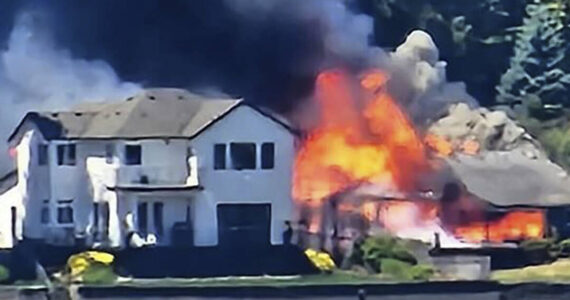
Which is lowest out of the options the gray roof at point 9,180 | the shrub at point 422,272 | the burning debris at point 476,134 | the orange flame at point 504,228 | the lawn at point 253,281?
the lawn at point 253,281

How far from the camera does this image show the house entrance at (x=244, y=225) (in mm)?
9188

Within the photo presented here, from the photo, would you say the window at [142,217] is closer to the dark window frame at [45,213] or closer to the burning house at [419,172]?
the dark window frame at [45,213]

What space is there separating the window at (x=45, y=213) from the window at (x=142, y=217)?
0.55 m

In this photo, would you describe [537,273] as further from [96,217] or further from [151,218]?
[96,217]

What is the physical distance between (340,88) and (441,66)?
2.10ft

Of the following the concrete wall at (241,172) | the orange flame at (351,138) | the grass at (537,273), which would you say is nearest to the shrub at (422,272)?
the grass at (537,273)

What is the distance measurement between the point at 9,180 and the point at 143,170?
0.81 metres

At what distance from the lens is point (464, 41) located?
932 centimetres

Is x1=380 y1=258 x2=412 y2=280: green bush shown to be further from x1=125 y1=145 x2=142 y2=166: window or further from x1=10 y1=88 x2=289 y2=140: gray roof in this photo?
x1=125 y1=145 x2=142 y2=166: window

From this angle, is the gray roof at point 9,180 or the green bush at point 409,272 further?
the green bush at point 409,272

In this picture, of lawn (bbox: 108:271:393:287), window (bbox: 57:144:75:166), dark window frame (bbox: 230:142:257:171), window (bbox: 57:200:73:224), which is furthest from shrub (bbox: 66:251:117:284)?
dark window frame (bbox: 230:142:257:171)

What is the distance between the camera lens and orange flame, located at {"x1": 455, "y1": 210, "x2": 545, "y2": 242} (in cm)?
936

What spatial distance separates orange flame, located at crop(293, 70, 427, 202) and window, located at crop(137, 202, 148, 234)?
0.92 m

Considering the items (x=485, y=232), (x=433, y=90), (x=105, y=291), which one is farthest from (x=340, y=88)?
(x=105, y=291)
